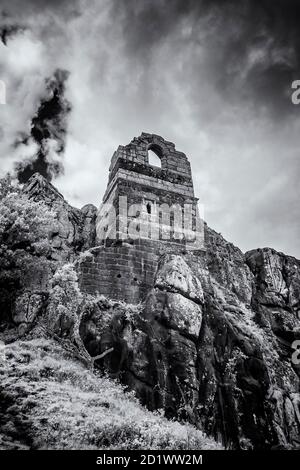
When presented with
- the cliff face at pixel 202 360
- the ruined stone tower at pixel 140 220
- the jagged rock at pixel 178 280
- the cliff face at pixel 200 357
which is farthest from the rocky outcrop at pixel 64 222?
the cliff face at pixel 202 360

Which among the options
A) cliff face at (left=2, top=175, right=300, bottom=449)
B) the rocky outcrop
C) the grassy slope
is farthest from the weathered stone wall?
the grassy slope

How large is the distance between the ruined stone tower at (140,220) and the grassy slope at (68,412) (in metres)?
3.42

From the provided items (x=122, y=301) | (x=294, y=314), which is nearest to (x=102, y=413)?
(x=122, y=301)

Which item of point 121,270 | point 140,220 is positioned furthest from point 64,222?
point 121,270

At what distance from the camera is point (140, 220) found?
14.8m

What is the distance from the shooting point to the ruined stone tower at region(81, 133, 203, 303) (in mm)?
12188

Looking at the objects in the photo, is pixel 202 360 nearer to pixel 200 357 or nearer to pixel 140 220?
pixel 200 357

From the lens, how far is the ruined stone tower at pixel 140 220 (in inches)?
480

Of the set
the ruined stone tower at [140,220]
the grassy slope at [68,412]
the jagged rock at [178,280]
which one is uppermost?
the ruined stone tower at [140,220]

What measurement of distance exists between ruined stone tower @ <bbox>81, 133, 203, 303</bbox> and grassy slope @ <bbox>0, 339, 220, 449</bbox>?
3418mm

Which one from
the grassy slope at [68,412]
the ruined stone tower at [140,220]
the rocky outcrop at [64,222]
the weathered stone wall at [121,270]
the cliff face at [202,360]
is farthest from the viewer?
the rocky outcrop at [64,222]

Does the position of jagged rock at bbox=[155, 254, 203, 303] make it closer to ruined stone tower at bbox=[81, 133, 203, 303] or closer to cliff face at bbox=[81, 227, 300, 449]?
cliff face at bbox=[81, 227, 300, 449]

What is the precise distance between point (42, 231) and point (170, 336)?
7.50 meters

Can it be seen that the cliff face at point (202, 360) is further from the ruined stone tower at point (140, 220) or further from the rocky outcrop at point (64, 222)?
the rocky outcrop at point (64, 222)
